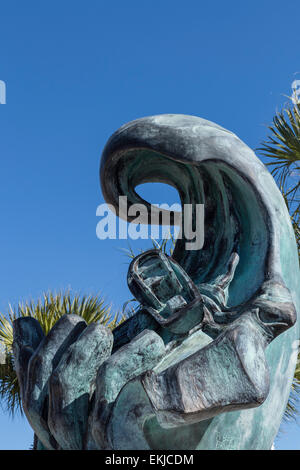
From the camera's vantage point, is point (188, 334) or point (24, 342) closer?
point (188, 334)

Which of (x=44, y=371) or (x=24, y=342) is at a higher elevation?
(x=24, y=342)

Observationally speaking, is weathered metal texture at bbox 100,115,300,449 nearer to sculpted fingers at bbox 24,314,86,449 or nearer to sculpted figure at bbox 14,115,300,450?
sculpted figure at bbox 14,115,300,450

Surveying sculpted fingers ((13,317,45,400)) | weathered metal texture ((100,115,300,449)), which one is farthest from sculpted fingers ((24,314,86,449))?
weathered metal texture ((100,115,300,449))

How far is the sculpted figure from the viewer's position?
2.47 metres

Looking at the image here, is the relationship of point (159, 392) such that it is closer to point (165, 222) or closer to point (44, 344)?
point (44, 344)

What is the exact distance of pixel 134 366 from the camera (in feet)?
8.86

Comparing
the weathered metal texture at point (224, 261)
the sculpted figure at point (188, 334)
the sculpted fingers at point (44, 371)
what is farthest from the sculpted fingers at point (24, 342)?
the weathered metal texture at point (224, 261)

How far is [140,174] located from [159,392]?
61.5 inches

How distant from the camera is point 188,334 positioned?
289 cm

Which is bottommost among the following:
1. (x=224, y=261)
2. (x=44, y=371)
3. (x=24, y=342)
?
(x=44, y=371)

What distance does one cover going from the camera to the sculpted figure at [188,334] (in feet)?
8.11

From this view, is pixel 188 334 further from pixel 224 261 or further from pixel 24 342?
pixel 24 342

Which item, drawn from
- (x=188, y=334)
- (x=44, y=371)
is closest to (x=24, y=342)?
(x=44, y=371)
